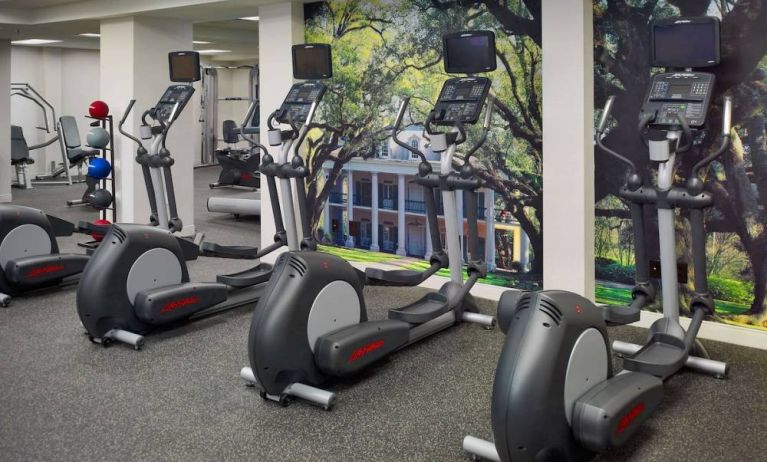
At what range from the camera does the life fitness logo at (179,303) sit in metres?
4.37

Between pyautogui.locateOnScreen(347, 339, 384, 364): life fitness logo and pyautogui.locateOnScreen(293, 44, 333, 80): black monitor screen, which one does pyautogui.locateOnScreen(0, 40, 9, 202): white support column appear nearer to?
pyautogui.locateOnScreen(293, 44, 333, 80): black monitor screen

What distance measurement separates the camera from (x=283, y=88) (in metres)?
6.22

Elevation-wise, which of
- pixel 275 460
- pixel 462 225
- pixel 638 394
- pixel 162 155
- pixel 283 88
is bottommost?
pixel 275 460

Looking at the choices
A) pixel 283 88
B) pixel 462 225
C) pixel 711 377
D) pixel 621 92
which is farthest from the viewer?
pixel 283 88

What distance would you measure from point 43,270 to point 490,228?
316 centimetres

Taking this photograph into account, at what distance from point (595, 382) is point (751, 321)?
2.00 metres

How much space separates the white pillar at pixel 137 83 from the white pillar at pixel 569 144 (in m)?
3.97

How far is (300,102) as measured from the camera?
16.6 ft

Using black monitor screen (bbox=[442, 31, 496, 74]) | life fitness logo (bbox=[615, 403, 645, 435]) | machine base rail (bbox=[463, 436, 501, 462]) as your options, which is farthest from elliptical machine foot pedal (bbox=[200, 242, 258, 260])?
life fitness logo (bbox=[615, 403, 645, 435])

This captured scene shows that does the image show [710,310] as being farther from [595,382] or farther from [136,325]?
[136,325]

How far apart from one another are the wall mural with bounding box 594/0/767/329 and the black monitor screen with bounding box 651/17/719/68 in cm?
62

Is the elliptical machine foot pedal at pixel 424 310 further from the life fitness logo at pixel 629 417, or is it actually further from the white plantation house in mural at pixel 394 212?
the life fitness logo at pixel 629 417

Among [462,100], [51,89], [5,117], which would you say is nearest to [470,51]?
[462,100]

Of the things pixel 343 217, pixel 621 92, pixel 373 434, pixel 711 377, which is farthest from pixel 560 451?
pixel 343 217
